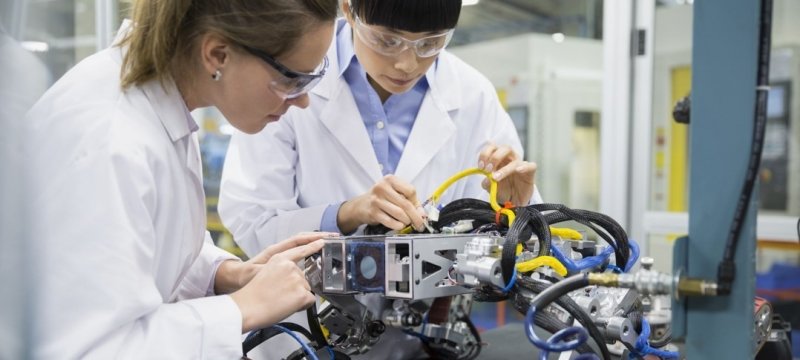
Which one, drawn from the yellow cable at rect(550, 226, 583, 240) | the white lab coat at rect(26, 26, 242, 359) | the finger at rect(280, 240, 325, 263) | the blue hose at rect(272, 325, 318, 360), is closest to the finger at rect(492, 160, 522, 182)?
the yellow cable at rect(550, 226, 583, 240)

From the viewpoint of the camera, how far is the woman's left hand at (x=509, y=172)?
1.36 m

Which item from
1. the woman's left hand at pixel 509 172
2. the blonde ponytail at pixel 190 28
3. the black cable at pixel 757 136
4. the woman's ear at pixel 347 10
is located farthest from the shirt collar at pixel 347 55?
the black cable at pixel 757 136

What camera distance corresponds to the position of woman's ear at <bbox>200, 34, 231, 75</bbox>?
3.29 feet

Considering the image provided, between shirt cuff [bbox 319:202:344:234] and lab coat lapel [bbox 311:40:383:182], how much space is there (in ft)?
0.61

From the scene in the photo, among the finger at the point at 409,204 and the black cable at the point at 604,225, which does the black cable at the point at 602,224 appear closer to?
the black cable at the point at 604,225

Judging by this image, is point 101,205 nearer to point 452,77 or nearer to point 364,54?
point 364,54

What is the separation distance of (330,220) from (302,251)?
0.32 metres

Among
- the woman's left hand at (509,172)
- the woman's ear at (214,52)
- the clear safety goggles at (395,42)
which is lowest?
the woman's left hand at (509,172)

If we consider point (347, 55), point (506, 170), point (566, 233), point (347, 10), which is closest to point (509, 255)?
point (566, 233)

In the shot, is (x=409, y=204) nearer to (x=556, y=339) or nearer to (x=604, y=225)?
(x=604, y=225)

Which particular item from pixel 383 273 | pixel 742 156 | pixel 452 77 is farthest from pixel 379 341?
pixel 742 156

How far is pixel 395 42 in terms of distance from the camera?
1.35 meters

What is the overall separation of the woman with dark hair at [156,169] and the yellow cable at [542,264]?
1.12 ft

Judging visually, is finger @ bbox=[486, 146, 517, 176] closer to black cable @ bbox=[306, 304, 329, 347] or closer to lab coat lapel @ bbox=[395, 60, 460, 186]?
lab coat lapel @ bbox=[395, 60, 460, 186]
